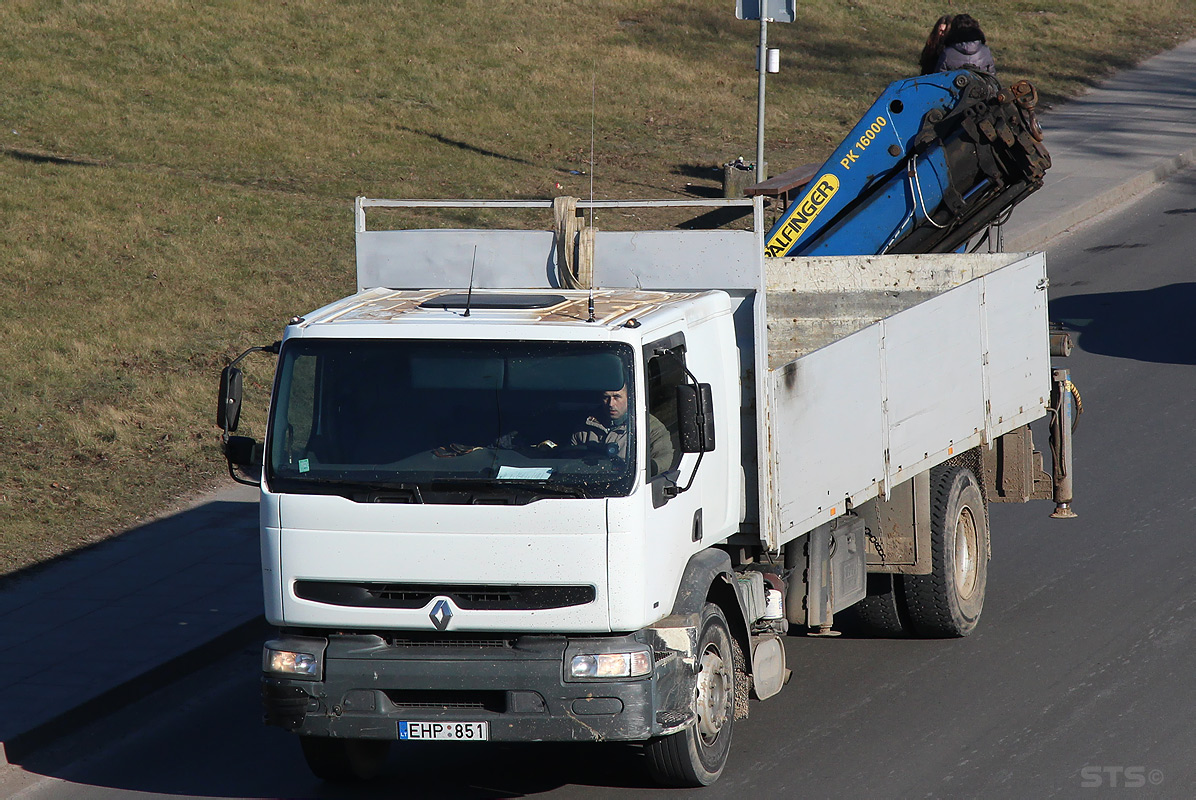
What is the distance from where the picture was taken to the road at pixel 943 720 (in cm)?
707

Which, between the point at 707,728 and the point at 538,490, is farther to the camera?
the point at 707,728

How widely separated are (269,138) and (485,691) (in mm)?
16715

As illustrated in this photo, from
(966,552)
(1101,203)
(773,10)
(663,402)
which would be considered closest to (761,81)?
(773,10)

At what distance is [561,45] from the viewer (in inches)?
1128

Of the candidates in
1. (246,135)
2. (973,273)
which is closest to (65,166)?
(246,135)

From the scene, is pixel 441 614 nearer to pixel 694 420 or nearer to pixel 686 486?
pixel 686 486

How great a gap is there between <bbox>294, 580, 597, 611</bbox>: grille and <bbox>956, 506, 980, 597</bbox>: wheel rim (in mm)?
3686

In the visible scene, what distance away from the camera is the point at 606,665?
629 centimetres

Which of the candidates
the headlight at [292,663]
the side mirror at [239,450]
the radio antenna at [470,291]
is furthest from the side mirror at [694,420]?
the side mirror at [239,450]

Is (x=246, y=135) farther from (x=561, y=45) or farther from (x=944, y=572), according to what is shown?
(x=944, y=572)

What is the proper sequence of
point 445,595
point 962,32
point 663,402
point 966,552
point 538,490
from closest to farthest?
point 538,490 < point 445,595 < point 663,402 < point 966,552 < point 962,32

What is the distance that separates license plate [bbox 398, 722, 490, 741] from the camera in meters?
6.35

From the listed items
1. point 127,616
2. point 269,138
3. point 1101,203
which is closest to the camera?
point 127,616

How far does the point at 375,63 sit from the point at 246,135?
5.40m
